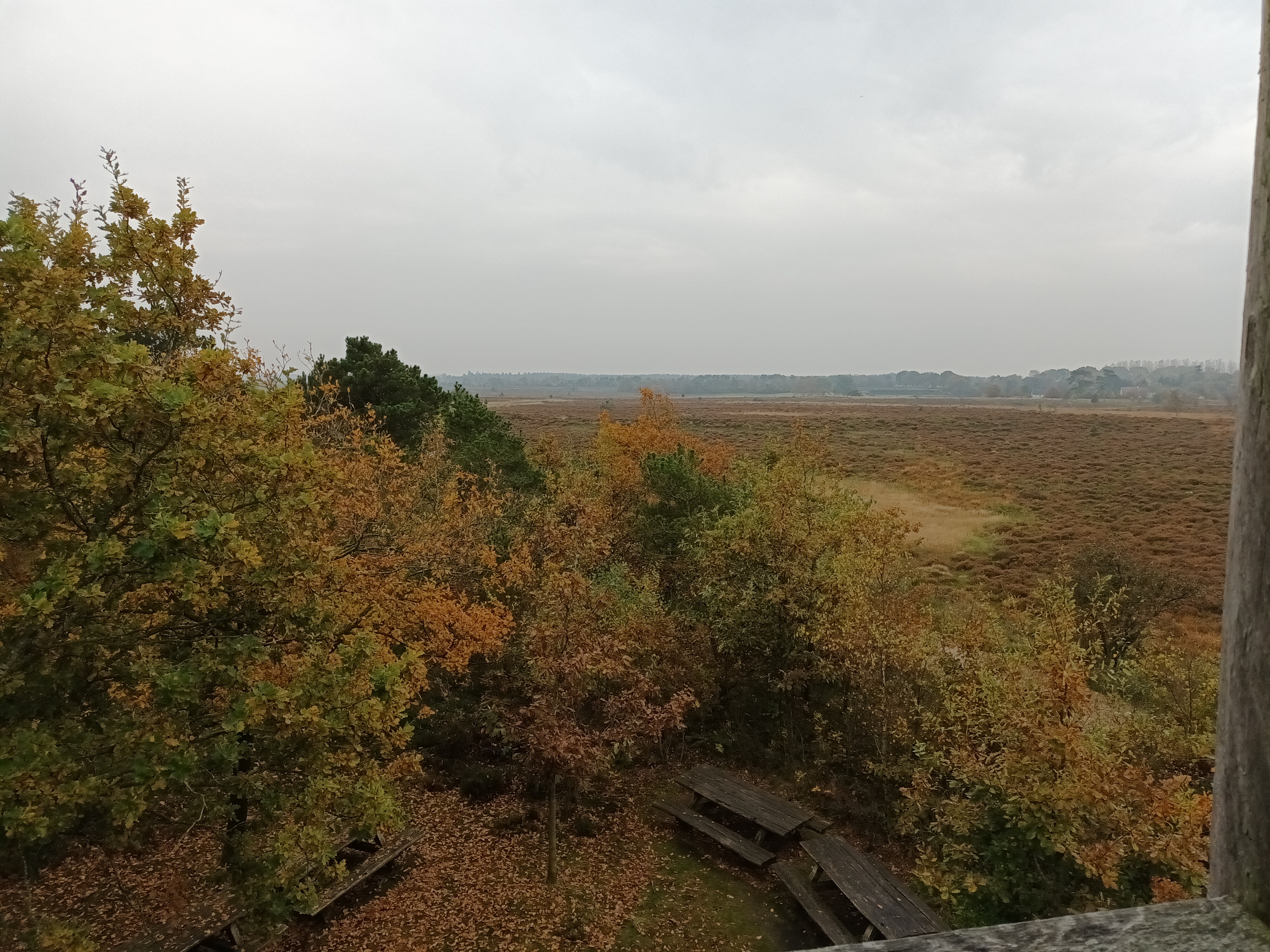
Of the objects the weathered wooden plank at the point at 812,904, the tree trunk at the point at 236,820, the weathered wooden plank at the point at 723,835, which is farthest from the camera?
the weathered wooden plank at the point at 723,835

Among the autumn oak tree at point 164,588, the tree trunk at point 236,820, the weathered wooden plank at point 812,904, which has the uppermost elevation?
the autumn oak tree at point 164,588

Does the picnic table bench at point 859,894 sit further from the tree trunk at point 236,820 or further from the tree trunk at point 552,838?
the tree trunk at point 236,820

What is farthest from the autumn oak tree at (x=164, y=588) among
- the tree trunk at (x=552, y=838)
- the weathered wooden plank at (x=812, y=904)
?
the weathered wooden plank at (x=812, y=904)

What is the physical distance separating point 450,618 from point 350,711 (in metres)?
4.92

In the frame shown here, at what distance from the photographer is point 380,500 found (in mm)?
11625

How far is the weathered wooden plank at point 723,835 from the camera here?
10.8 meters

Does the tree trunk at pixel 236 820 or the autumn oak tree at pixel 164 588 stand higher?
the autumn oak tree at pixel 164 588

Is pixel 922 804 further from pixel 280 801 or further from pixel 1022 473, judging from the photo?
pixel 1022 473

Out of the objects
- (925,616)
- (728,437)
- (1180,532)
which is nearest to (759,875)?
(925,616)

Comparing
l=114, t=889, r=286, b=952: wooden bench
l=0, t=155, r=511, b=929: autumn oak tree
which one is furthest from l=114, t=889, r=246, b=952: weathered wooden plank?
l=0, t=155, r=511, b=929: autumn oak tree

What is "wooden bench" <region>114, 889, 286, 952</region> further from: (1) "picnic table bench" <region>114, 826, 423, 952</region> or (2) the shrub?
(2) the shrub

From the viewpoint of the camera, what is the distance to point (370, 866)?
10070 millimetres

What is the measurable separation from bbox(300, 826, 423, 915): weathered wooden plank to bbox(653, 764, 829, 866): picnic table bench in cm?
399

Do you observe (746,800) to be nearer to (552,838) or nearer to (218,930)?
(552,838)
